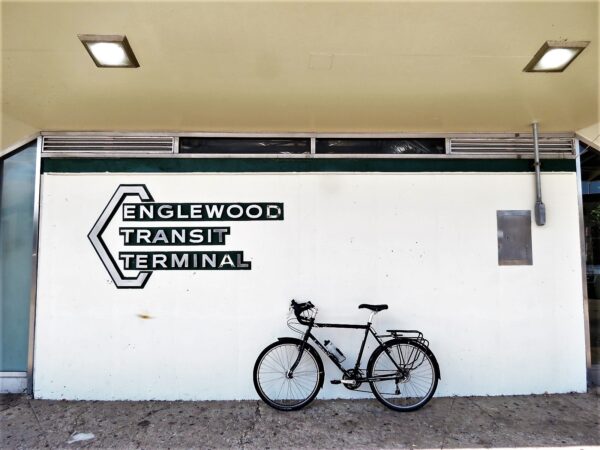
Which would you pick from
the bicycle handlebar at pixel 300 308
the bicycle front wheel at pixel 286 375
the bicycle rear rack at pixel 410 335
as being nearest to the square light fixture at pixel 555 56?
the bicycle rear rack at pixel 410 335

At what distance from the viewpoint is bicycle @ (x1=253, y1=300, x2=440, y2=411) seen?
3.52 m

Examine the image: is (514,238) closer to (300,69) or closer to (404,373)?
(404,373)

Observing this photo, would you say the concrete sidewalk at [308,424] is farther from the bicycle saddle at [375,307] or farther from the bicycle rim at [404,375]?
the bicycle saddle at [375,307]

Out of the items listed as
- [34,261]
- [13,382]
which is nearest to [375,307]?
[34,261]

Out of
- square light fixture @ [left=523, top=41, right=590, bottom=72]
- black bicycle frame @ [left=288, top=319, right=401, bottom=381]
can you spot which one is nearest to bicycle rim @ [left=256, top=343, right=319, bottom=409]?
black bicycle frame @ [left=288, top=319, right=401, bottom=381]

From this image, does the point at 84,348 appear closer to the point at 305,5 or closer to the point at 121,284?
the point at 121,284

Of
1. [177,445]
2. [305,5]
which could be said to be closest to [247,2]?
[305,5]

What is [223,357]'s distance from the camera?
3.76 meters

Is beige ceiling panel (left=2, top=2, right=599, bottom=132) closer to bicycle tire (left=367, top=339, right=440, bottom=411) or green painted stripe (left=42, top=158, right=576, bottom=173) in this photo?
green painted stripe (left=42, top=158, right=576, bottom=173)

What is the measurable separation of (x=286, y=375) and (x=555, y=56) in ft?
11.5

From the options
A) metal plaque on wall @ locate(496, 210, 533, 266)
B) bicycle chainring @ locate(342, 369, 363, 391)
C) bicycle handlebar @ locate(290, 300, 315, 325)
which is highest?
metal plaque on wall @ locate(496, 210, 533, 266)

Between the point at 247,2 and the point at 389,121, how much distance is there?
6.53 ft

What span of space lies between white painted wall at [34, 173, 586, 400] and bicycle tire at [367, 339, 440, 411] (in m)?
0.25

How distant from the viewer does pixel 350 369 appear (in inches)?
144
